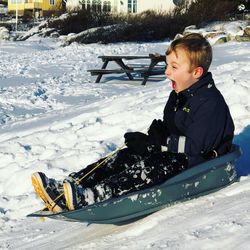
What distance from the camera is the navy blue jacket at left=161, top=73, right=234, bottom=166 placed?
3641mm

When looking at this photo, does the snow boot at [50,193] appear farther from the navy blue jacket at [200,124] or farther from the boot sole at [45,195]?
the navy blue jacket at [200,124]

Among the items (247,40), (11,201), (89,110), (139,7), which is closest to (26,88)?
(89,110)

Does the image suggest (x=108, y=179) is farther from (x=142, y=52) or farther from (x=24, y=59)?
(x=142, y=52)

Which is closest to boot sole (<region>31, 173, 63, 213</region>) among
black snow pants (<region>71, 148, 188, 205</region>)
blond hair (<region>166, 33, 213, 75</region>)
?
black snow pants (<region>71, 148, 188, 205</region>)

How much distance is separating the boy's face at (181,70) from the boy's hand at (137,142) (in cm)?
A: 45

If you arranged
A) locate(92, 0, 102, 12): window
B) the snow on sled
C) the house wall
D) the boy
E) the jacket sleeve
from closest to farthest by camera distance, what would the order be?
the snow on sled < the boy < the jacket sleeve < locate(92, 0, 102, 12): window < the house wall

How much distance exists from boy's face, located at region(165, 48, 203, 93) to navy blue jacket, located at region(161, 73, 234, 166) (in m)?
0.05

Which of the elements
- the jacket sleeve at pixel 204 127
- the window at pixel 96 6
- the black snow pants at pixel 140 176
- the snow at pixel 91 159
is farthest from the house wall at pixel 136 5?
the black snow pants at pixel 140 176

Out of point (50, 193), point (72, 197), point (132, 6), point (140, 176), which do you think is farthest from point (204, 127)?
point (132, 6)

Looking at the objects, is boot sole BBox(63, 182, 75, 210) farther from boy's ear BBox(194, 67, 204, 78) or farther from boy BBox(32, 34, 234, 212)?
boy's ear BBox(194, 67, 204, 78)

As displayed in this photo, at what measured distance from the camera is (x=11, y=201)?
4.93 metres

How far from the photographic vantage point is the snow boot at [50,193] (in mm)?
3477

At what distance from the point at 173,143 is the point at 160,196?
0.40 m

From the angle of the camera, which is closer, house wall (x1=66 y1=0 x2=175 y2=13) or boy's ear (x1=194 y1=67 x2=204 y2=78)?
boy's ear (x1=194 y1=67 x2=204 y2=78)
